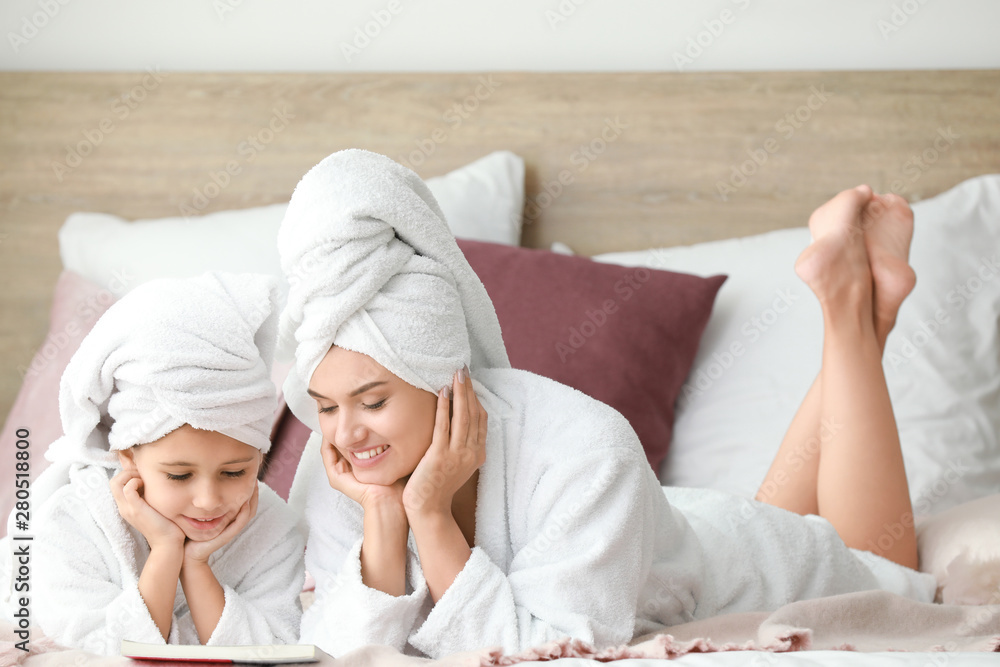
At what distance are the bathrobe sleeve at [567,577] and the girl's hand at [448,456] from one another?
9cm

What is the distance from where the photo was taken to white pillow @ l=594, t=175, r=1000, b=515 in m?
1.81

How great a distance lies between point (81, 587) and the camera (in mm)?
1131

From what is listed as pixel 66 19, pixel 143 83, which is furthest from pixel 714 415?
pixel 66 19

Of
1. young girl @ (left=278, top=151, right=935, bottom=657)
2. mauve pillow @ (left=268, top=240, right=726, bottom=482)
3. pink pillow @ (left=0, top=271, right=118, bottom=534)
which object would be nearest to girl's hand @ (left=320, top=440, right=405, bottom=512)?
young girl @ (left=278, top=151, right=935, bottom=657)

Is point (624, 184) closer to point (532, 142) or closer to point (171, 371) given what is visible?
point (532, 142)

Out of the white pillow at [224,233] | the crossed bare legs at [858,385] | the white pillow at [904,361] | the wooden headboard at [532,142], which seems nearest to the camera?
A: the crossed bare legs at [858,385]

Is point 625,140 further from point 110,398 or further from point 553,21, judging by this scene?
point 110,398

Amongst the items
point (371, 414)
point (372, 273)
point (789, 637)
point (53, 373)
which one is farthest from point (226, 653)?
point (53, 373)

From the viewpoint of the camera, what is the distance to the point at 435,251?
1170 millimetres

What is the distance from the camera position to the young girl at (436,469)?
1.12 meters

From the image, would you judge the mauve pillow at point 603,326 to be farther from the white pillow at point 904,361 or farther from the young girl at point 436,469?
the young girl at point 436,469

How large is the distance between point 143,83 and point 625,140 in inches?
49.1

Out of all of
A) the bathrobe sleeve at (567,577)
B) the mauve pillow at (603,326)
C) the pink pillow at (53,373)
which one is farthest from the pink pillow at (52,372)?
the bathrobe sleeve at (567,577)

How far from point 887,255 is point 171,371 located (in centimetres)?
120
